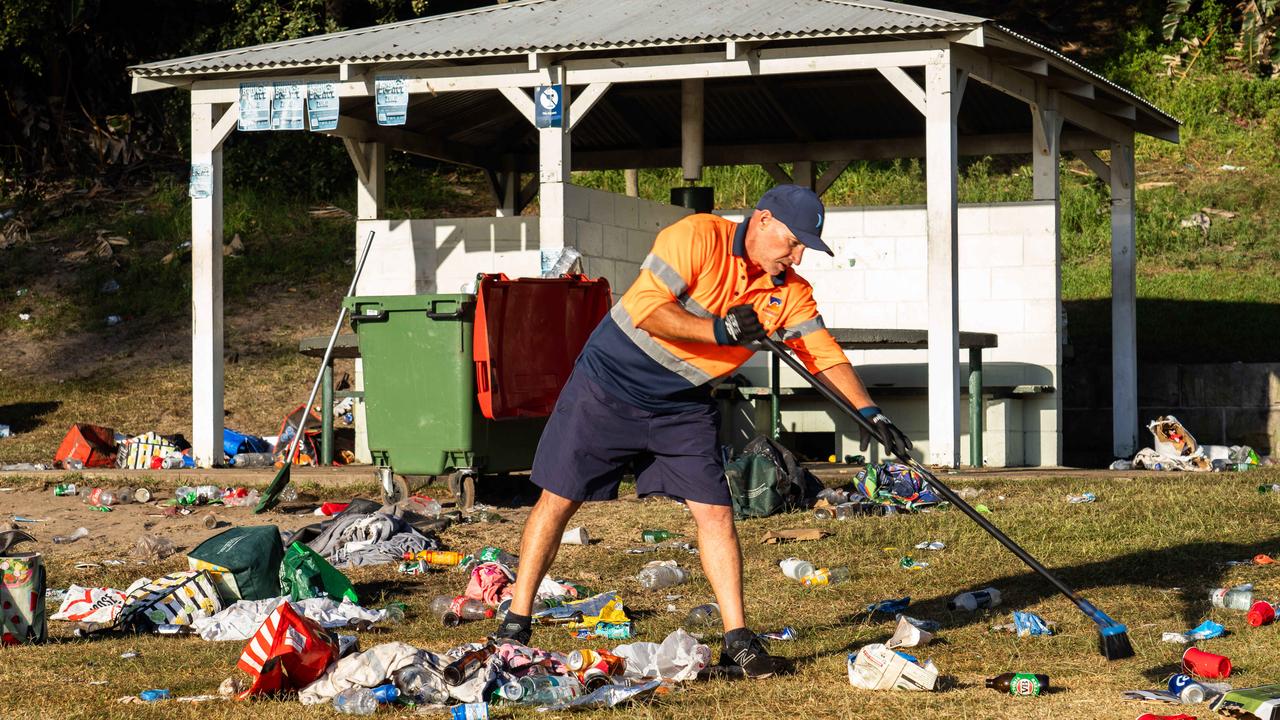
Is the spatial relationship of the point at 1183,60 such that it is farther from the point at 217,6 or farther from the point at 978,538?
the point at 978,538

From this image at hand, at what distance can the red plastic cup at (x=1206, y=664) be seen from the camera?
5.48 m

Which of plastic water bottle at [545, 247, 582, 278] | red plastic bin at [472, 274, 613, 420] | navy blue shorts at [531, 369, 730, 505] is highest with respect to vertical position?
plastic water bottle at [545, 247, 582, 278]

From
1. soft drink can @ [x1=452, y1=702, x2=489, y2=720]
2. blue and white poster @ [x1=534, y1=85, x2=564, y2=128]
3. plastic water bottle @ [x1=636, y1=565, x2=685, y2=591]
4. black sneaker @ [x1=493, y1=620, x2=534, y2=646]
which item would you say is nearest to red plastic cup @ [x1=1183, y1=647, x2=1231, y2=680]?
black sneaker @ [x1=493, y1=620, x2=534, y2=646]

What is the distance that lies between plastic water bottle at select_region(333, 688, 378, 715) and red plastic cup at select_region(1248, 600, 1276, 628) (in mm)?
3505

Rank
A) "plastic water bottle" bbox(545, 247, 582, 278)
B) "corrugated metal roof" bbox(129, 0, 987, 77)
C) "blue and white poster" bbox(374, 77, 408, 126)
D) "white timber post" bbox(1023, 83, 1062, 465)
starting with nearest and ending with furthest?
"corrugated metal roof" bbox(129, 0, 987, 77), "plastic water bottle" bbox(545, 247, 582, 278), "blue and white poster" bbox(374, 77, 408, 126), "white timber post" bbox(1023, 83, 1062, 465)

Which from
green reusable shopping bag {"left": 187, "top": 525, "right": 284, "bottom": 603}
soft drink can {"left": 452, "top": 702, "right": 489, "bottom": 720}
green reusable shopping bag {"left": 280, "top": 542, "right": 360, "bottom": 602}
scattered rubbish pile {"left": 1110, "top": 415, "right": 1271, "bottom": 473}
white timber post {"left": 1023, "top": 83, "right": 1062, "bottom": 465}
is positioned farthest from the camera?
white timber post {"left": 1023, "top": 83, "right": 1062, "bottom": 465}

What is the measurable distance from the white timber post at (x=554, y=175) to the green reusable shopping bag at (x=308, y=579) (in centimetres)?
575

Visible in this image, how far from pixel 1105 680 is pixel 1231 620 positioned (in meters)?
1.35

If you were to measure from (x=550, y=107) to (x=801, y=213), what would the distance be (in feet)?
24.9

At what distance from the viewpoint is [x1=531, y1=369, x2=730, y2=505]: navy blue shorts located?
233 inches

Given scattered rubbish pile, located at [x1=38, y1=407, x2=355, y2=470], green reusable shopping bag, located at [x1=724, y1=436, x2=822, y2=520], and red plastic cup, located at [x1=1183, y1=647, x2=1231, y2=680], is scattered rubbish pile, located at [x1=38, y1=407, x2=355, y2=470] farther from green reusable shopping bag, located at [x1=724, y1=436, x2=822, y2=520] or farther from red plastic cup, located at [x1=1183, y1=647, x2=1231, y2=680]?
red plastic cup, located at [x1=1183, y1=647, x2=1231, y2=680]

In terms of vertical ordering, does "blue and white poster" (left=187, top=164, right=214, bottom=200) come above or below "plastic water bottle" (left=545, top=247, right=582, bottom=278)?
above

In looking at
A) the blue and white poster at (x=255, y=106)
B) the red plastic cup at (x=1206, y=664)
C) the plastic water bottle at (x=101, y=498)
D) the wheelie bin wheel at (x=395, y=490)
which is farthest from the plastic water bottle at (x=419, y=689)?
the blue and white poster at (x=255, y=106)

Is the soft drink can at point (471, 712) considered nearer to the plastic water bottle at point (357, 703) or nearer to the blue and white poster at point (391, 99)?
the plastic water bottle at point (357, 703)
